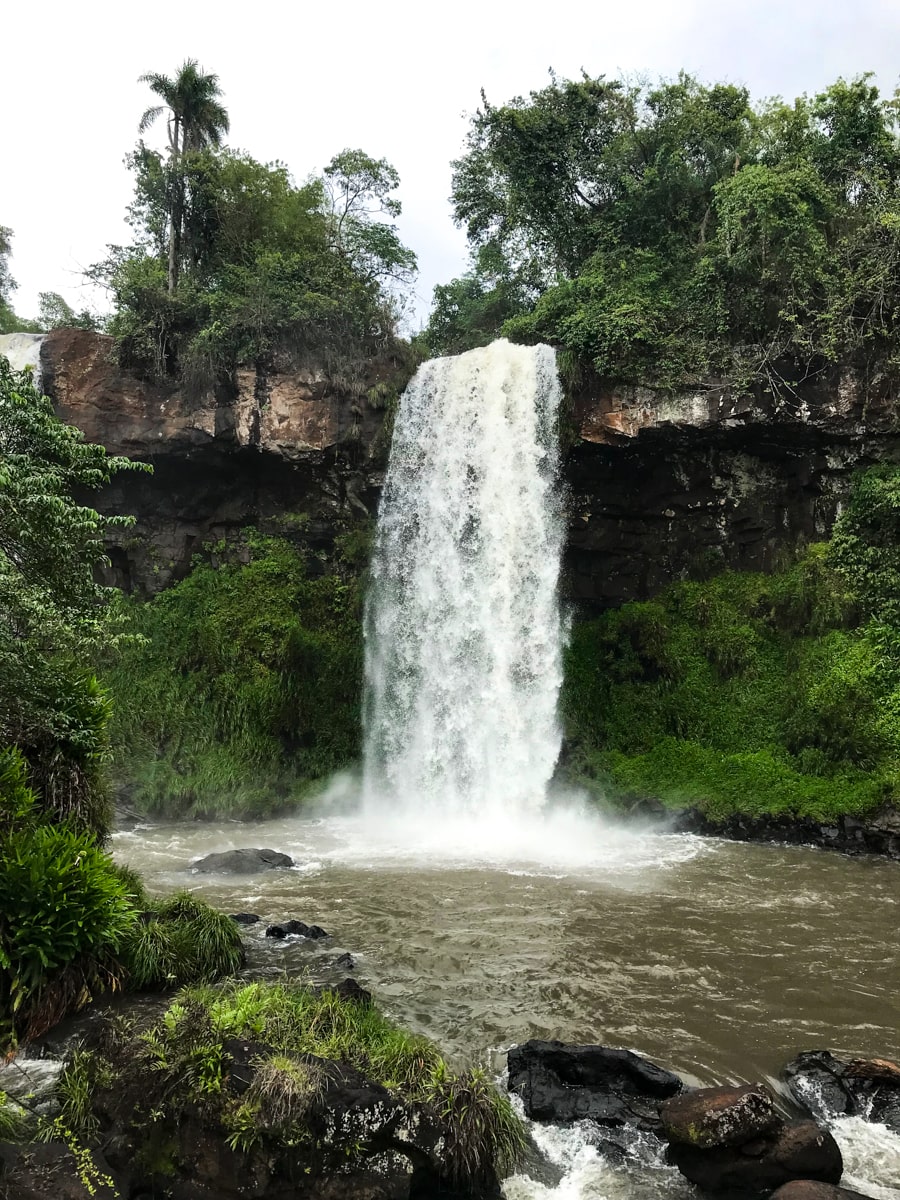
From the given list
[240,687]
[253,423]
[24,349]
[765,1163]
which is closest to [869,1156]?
[765,1163]

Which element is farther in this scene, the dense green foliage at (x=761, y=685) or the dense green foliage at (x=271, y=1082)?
the dense green foliage at (x=761, y=685)

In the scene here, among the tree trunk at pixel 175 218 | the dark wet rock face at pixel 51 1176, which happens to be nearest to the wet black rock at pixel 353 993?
the dark wet rock face at pixel 51 1176

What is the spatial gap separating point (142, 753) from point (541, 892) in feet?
32.7

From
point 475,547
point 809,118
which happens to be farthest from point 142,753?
point 809,118

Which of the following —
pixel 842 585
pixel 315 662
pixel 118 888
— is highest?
pixel 842 585

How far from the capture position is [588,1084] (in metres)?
5.37

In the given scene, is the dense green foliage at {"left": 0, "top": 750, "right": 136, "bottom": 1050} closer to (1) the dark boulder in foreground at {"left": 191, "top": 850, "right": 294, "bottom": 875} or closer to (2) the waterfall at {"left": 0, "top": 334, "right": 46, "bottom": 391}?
(1) the dark boulder in foreground at {"left": 191, "top": 850, "right": 294, "bottom": 875}

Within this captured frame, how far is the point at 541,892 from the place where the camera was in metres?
10.2

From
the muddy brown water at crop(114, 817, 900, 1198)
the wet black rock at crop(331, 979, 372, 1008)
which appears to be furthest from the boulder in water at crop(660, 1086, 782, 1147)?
the wet black rock at crop(331, 979, 372, 1008)

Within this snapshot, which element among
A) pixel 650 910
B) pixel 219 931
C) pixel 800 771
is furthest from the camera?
pixel 800 771

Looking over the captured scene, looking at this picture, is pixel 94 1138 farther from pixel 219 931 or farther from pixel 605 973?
pixel 605 973

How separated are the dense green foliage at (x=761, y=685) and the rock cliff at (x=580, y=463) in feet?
3.22

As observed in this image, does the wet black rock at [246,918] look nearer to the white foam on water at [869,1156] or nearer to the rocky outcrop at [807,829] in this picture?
the white foam on water at [869,1156]

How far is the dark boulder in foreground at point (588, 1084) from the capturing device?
505 centimetres
